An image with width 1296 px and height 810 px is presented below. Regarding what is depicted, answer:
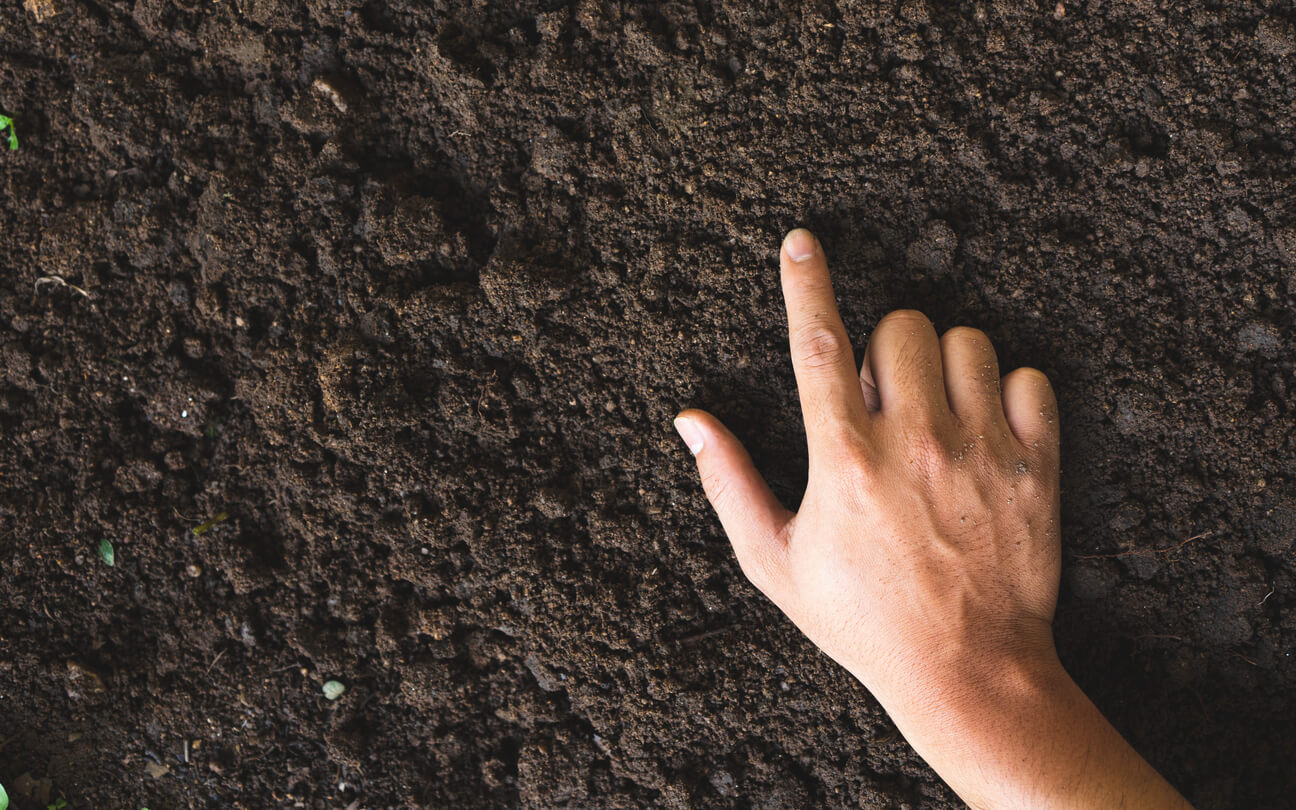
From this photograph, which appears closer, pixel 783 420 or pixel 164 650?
pixel 783 420

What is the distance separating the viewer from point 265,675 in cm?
170

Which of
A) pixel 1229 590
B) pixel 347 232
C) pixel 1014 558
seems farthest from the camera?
pixel 347 232

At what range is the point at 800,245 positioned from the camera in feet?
4.87

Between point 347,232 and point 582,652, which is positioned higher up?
point 347,232

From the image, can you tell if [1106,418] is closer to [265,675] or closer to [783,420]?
[783,420]

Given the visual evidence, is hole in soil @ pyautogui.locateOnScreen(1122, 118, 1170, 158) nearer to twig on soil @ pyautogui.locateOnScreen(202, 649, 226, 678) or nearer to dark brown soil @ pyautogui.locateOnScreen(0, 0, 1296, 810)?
dark brown soil @ pyautogui.locateOnScreen(0, 0, 1296, 810)

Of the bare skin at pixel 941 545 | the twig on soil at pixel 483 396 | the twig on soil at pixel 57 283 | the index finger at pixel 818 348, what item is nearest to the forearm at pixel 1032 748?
the bare skin at pixel 941 545

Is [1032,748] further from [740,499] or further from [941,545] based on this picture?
[740,499]

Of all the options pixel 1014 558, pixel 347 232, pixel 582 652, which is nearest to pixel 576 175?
pixel 347 232

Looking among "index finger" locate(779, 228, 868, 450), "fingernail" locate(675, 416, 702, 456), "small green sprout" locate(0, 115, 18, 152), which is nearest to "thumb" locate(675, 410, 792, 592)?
"fingernail" locate(675, 416, 702, 456)

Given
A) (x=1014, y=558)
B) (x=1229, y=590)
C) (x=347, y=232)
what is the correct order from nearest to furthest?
(x=1014, y=558) < (x=1229, y=590) < (x=347, y=232)

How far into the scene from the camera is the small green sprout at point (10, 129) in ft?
5.66

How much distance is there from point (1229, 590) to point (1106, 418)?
0.43 m

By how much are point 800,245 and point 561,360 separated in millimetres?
536
